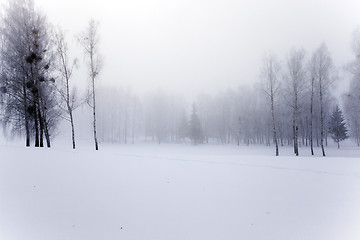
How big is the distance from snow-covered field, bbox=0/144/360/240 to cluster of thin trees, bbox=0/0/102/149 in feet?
22.6

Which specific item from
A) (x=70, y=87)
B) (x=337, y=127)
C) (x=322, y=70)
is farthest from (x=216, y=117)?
(x=70, y=87)

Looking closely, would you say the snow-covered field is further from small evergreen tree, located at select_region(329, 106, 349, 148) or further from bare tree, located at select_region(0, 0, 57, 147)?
small evergreen tree, located at select_region(329, 106, 349, 148)

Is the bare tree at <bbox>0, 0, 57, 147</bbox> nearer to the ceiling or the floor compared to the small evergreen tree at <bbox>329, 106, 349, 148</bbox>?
nearer to the ceiling

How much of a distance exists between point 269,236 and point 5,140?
2253 cm

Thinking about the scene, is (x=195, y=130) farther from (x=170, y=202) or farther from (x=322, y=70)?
(x=170, y=202)

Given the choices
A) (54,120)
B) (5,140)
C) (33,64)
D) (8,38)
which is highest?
(8,38)

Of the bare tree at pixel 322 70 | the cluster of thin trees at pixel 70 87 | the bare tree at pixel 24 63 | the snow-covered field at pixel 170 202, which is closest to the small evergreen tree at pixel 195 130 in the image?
the cluster of thin trees at pixel 70 87

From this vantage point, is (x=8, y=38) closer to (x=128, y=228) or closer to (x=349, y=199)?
(x=128, y=228)

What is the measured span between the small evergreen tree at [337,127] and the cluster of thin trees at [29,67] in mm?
43395

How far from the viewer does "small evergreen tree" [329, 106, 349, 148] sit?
3688 centimetres

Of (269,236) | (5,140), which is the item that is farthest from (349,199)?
(5,140)

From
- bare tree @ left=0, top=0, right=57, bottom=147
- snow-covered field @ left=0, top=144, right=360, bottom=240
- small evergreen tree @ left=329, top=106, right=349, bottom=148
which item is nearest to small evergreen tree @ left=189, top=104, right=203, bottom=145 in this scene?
small evergreen tree @ left=329, top=106, right=349, bottom=148

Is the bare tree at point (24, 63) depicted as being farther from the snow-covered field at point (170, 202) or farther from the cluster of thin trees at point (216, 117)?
the cluster of thin trees at point (216, 117)

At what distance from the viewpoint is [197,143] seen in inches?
1594
